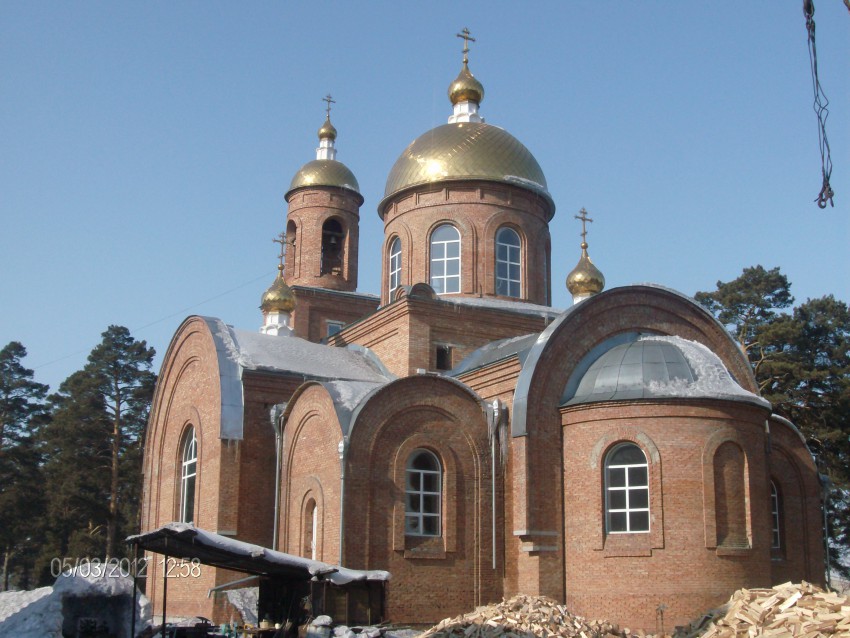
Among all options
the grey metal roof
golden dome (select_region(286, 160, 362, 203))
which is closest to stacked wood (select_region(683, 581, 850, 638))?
the grey metal roof

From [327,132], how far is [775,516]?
15923 millimetres

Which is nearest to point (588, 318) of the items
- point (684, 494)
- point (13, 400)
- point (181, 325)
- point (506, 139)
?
point (684, 494)

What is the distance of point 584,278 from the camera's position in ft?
73.3

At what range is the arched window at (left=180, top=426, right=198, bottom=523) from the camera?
62.8 ft

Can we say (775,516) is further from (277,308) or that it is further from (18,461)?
(18,461)

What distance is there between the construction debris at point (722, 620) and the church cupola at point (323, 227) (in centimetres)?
1256

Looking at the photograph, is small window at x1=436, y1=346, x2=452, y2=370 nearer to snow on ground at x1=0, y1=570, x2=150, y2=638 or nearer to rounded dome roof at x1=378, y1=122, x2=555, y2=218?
rounded dome roof at x1=378, y1=122, x2=555, y2=218

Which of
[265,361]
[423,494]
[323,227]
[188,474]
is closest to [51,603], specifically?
[423,494]

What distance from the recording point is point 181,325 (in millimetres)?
20438

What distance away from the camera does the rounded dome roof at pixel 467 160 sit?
21.5m

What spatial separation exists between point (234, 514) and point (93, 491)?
601 inches

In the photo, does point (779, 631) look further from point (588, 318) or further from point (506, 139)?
point (506, 139)

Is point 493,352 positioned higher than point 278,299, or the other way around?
point 278,299
